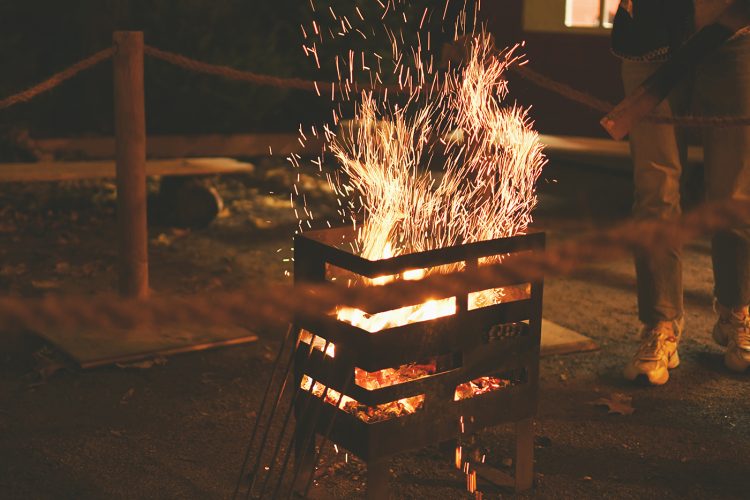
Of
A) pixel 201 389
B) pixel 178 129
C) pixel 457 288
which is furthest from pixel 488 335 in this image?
pixel 178 129

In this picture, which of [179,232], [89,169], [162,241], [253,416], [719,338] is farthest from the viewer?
[179,232]

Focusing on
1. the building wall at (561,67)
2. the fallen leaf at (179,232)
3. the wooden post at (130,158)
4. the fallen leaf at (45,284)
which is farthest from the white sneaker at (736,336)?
the building wall at (561,67)

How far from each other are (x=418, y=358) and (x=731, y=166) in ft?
7.16

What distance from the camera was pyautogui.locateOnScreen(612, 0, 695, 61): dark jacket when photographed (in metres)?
4.28

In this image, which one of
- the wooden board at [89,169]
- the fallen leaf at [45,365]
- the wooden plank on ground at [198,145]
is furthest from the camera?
the wooden plank on ground at [198,145]

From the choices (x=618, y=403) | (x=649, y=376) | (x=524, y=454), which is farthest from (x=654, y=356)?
(x=524, y=454)

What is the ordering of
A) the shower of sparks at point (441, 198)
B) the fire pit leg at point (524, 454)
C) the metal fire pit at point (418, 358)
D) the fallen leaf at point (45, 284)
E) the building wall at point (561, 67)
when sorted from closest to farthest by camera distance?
the metal fire pit at point (418, 358)
the shower of sparks at point (441, 198)
the fire pit leg at point (524, 454)
the fallen leaf at point (45, 284)
the building wall at point (561, 67)

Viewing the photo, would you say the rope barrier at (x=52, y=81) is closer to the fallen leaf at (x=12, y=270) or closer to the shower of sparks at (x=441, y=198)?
A: the shower of sparks at (x=441, y=198)

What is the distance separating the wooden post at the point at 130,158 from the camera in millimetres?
5176

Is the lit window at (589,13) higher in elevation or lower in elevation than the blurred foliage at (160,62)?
higher

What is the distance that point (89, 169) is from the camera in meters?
7.11

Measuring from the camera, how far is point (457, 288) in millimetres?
2318

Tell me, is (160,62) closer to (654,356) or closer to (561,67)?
(561,67)

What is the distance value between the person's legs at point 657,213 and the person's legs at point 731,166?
129 mm
